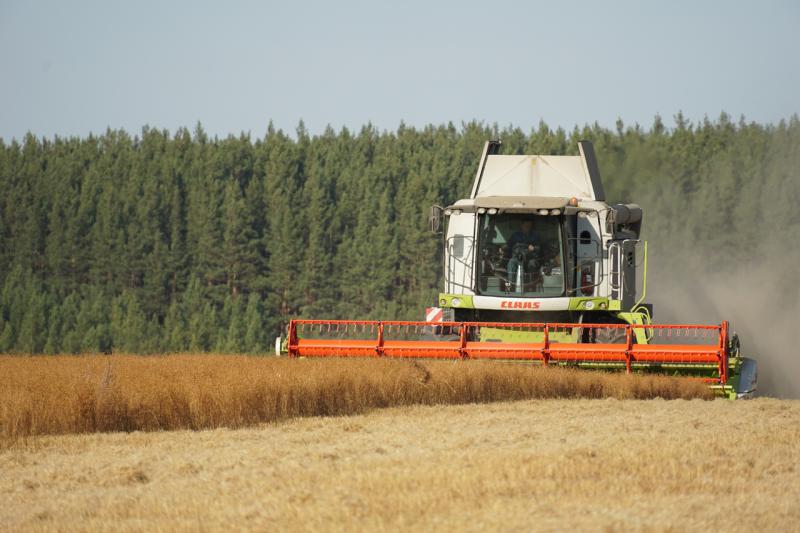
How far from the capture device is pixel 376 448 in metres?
10.5

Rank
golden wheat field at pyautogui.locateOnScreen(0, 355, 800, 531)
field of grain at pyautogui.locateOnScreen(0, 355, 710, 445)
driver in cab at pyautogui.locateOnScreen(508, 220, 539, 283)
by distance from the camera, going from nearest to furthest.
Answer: golden wheat field at pyautogui.locateOnScreen(0, 355, 800, 531)
field of grain at pyautogui.locateOnScreen(0, 355, 710, 445)
driver in cab at pyautogui.locateOnScreen(508, 220, 539, 283)

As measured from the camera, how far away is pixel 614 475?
867 centimetres

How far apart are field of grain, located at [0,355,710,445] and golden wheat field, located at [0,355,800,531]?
0.06ft

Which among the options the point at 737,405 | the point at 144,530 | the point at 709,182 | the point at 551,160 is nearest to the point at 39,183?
the point at 709,182

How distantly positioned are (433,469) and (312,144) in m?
79.1

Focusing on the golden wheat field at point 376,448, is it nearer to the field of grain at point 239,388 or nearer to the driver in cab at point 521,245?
the field of grain at point 239,388

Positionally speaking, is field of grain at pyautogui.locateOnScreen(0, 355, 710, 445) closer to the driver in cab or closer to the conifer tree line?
the driver in cab

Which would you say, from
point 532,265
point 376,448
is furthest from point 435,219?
point 376,448

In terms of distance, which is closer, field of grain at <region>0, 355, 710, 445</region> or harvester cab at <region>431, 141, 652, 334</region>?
field of grain at <region>0, 355, 710, 445</region>

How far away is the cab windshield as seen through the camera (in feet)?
56.5

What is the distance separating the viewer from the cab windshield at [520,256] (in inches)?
679

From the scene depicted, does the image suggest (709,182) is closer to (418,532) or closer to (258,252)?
Result: (418,532)

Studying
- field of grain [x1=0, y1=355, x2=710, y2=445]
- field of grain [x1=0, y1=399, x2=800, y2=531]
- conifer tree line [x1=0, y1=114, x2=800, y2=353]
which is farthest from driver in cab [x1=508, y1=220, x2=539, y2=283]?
conifer tree line [x1=0, y1=114, x2=800, y2=353]

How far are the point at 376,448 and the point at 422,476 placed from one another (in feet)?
6.34
